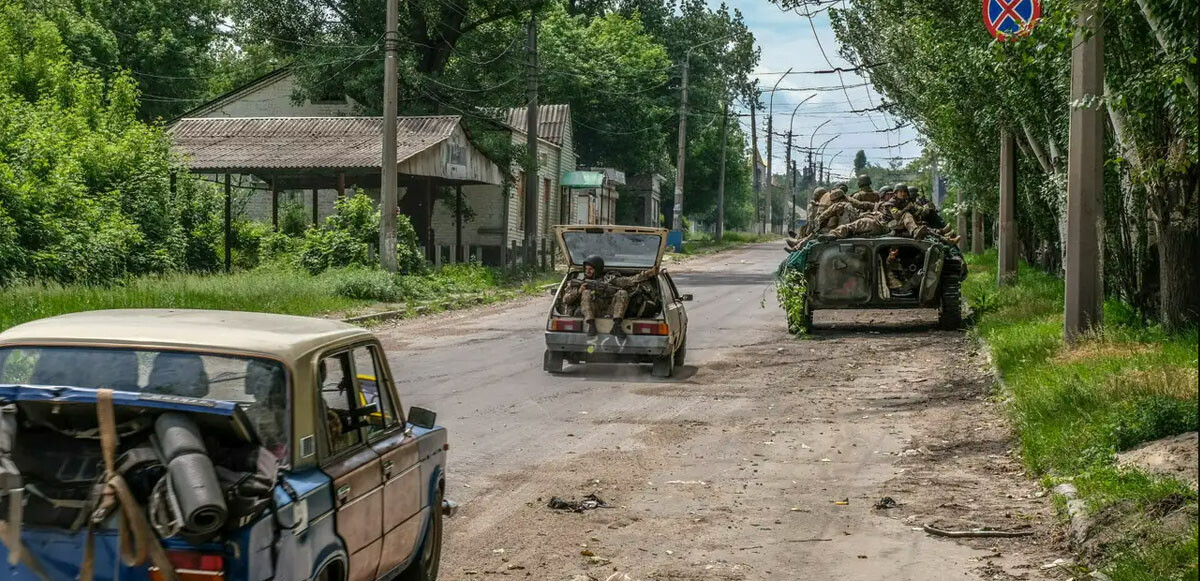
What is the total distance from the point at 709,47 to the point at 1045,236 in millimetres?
57274

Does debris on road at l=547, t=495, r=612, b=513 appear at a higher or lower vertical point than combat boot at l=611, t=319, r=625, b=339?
lower

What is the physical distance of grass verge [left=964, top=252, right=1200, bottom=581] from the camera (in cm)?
718

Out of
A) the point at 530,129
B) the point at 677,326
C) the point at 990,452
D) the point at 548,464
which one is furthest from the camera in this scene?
the point at 530,129

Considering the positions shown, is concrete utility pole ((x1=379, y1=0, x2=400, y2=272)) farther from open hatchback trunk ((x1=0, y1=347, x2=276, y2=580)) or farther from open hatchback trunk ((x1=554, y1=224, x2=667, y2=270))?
open hatchback trunk ((x1=0, y1=347, x2=276, y2=580))

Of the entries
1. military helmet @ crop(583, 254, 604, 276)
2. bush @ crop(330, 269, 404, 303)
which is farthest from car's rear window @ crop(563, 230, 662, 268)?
bush @ crop(330, 269, 404, 303)

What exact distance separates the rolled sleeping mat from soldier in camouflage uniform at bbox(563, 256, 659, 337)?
39.4 ft

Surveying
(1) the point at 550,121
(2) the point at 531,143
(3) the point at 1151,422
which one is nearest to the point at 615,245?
(3) the point at 1151,422

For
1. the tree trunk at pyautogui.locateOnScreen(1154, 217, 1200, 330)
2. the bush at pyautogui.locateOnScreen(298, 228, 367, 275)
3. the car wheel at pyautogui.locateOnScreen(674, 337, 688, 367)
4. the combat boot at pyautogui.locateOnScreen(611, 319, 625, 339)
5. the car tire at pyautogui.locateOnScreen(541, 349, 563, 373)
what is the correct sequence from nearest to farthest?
the tree trunk at pyautogui.locateOnScreen(1154, 217, 1200, 330)
the combat boot at pyautogui.locateOnScreen(611, 319, 625, 339)
the car tire at pyautogui.locateOnScreen(541, 349, 563, 373)
the car wheel at pyautogui.locateOnScreen(674, 337, 688, 367)
the bush at pyautogui.locateOnScreen(298, 228, 367, 275)

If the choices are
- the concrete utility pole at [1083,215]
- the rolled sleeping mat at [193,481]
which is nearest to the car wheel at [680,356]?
the concrete utility pole at [1083,215]

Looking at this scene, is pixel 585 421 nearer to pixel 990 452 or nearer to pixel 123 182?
pixel 990 452

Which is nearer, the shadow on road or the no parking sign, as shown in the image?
the no parking sign

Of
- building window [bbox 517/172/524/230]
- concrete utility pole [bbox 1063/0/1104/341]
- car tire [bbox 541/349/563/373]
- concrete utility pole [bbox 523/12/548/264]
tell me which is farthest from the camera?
building window [bbox 517/172/524/230]

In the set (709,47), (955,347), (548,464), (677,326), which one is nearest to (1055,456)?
(548,464)

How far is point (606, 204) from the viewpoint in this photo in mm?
67312
